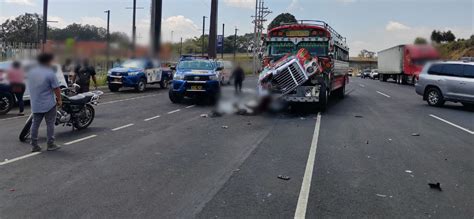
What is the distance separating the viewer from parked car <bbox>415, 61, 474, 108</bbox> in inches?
635

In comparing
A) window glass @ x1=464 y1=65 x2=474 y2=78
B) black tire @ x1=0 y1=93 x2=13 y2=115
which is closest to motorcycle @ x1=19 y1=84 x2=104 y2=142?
black tire @ x1=0 y1=93 x2=13 y2=115

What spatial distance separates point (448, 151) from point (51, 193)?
23.4 ft

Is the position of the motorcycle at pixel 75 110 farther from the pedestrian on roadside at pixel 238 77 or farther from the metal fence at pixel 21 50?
the metal fence at pixel 21 50

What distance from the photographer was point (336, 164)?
7.50m

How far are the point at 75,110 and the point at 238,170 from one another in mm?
4835

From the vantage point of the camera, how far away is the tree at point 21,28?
3058 millimetres

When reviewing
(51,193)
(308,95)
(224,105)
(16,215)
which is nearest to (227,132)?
(308,95)

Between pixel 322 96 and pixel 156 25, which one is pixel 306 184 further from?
pixel 322 96

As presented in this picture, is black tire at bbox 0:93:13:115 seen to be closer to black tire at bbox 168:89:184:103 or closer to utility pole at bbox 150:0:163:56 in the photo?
black tire at bbox 168:89:184:103

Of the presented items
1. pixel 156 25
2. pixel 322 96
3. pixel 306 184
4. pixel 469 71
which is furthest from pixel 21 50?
pixel 469 71

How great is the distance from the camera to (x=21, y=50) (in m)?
2.89

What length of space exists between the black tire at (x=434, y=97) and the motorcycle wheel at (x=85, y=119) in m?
13.3

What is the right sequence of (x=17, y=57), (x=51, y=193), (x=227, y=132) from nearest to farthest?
(x=17, y=57) → (x=51, y=193) → (x=227, y=132)

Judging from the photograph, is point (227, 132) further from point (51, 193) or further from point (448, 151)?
point (51, 193)
